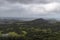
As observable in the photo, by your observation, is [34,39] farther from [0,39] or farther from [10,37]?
[0,39]

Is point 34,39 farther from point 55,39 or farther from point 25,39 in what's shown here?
point 55,39

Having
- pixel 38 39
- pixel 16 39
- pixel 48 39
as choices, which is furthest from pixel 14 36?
pixel 48 39

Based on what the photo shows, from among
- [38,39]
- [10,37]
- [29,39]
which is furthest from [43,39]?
[10,37]

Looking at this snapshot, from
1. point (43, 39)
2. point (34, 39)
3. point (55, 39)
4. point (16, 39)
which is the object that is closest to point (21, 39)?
point (16, 39)

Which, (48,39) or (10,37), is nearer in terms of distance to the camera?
(10,37)

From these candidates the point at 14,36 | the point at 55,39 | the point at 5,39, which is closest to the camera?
the point at 5,39

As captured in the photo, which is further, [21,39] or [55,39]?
[55,39]

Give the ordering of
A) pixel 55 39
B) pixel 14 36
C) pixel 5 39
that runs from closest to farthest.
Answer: pixel 5 39 < pixel 14 36 < pixel 55 39
